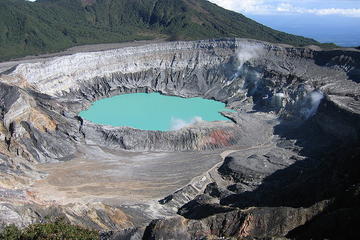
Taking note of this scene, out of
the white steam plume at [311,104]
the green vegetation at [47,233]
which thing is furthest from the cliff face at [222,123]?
the green vegetation at [47,233]

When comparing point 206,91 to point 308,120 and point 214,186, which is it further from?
point 214,186

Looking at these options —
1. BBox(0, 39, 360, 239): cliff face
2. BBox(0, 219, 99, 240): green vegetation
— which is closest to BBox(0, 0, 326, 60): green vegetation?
BBox(0, 39, 360, 239): cliff face

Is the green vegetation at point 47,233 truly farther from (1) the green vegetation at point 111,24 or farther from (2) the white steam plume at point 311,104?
(1) the green vegetation at point 111,24

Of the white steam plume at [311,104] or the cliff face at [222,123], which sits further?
the white steam plume at [311,104]

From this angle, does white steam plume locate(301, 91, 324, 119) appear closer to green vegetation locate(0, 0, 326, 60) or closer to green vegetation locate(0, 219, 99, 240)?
green vegetation locate(0, 219, 99, 240)

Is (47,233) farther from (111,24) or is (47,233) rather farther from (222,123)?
(111,24)

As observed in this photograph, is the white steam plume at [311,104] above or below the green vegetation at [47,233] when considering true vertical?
above

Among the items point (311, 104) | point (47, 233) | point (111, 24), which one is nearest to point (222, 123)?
point (311, 104)
